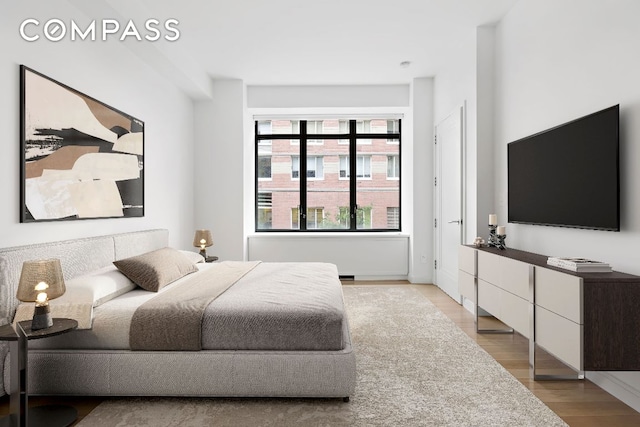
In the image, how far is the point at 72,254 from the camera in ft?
8.84

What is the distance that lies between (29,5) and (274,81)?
132 inches

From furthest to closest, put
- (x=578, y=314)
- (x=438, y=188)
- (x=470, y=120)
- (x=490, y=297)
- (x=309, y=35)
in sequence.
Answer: (x=438, y=188) → (x=470, y=120) → (x=309, y=35) → (x=490, y=297) → (x=578, y=314)

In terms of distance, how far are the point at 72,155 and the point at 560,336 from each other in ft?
11.0

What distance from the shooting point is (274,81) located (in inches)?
220

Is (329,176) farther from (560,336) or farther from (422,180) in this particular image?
(560,336)

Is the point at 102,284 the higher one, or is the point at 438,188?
the point at 438,188

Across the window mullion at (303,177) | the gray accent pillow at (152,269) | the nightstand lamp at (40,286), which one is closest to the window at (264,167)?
the window mullion at (303,177)

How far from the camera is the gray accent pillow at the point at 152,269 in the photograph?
114 inches

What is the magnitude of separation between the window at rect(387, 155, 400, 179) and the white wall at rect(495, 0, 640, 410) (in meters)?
2.50

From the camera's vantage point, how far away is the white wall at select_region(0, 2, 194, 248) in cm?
234

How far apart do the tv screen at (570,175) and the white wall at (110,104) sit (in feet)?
11.2

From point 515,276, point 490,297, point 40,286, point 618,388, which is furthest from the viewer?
point 490,297

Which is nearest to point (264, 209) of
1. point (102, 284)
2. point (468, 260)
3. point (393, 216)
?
point (393, 216)

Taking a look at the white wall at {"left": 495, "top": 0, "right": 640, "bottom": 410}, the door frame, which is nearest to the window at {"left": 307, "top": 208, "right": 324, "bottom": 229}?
the door frame
